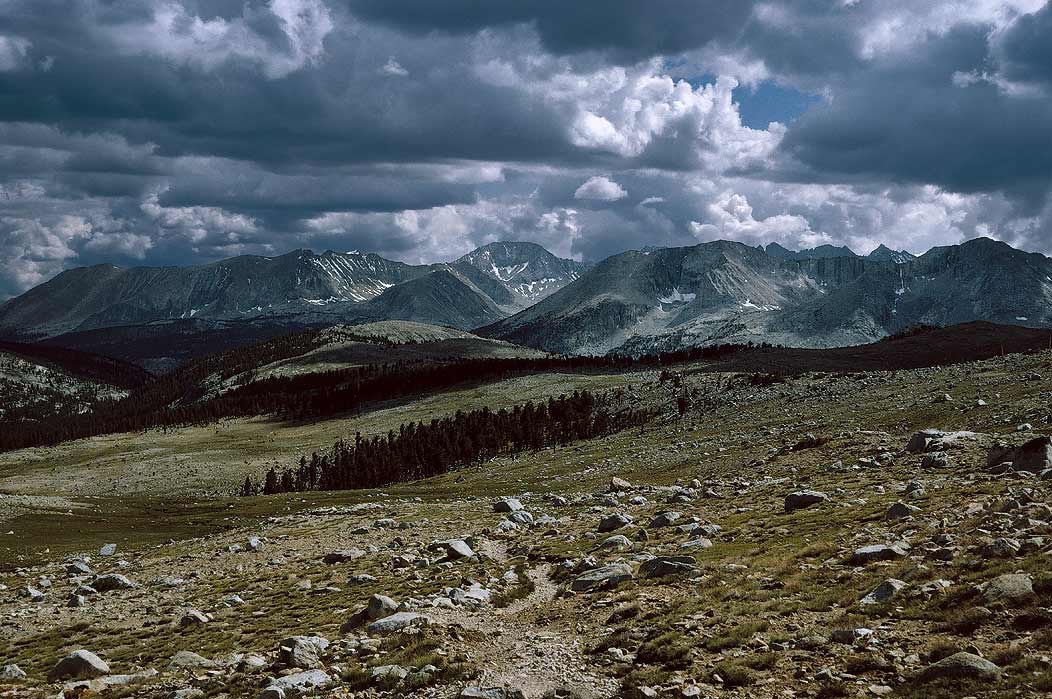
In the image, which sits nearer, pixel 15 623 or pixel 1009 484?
pixel 1009 484

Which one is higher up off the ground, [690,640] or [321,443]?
[690,640]

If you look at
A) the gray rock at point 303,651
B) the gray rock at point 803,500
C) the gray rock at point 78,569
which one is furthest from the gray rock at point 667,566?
the gray rock at point 78,569

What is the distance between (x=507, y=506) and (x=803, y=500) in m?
24.6

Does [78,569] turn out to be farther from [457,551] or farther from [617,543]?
[617,543]

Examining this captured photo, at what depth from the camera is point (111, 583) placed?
38312 millimetres

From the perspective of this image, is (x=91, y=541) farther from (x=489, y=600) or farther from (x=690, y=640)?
(x=690, y=640)

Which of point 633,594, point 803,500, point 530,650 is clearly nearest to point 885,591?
point 633,594

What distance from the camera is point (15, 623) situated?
31422 mm

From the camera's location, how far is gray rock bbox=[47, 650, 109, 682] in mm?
22641

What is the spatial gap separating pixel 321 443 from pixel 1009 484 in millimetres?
158332

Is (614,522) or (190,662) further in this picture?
(614,522)

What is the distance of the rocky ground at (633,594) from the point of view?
55.3ft

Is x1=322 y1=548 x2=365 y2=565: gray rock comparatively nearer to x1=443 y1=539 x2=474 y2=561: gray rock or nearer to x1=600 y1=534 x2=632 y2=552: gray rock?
x1=443 y1=539 x2=474 y2=561: gray rock

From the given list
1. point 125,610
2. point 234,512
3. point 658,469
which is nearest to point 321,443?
point 234,512
